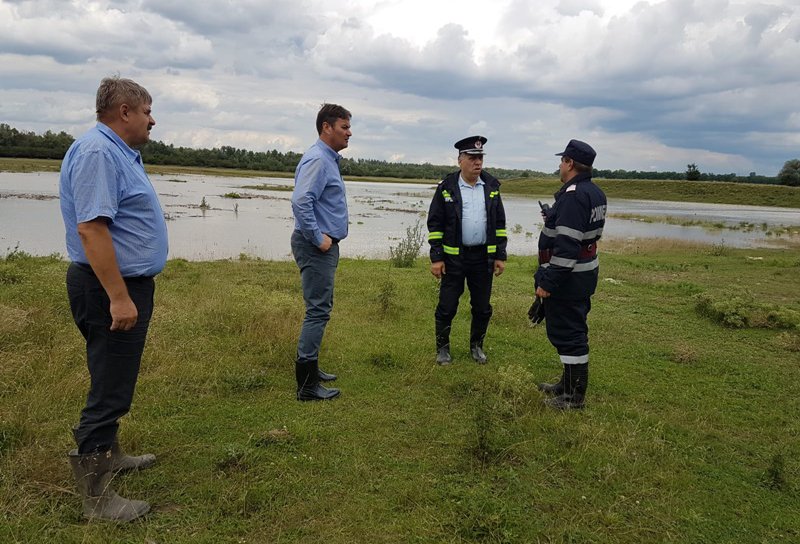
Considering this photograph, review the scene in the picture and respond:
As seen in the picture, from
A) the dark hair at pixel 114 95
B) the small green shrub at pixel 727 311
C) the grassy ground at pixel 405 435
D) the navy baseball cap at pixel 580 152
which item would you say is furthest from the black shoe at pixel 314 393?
the small green shrub at pixel 727 311

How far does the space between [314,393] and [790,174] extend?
9374 centimetres

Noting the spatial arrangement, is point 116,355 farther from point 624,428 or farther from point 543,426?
point 624,428

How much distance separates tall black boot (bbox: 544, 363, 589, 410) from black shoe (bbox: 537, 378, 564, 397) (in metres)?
0.16

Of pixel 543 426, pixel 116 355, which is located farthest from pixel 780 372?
pixel 116 355

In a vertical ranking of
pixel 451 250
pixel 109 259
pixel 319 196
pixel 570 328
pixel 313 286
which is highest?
pixel 319 196

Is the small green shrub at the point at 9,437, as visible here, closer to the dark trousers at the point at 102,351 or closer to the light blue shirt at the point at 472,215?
the dark trousers at the point at 102,351

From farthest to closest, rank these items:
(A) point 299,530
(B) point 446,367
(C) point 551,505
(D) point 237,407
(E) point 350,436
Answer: (B) point 446,367
(D) point 237,407
(E) point 350,436
(C) point 551,505
(A) point 299,530

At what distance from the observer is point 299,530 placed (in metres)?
2.97

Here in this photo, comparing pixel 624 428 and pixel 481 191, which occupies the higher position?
pixel 481 191

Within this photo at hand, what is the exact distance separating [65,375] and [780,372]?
24.2 feet

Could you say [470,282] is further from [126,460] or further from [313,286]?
[126,460]

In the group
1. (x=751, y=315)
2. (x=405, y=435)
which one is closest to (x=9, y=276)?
(x=405, y=435)

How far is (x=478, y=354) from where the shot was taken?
241 inches

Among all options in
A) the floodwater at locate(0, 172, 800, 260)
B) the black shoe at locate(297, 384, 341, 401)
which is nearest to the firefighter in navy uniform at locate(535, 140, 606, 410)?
the black shoe at locate(297, 384, 341, 401)
